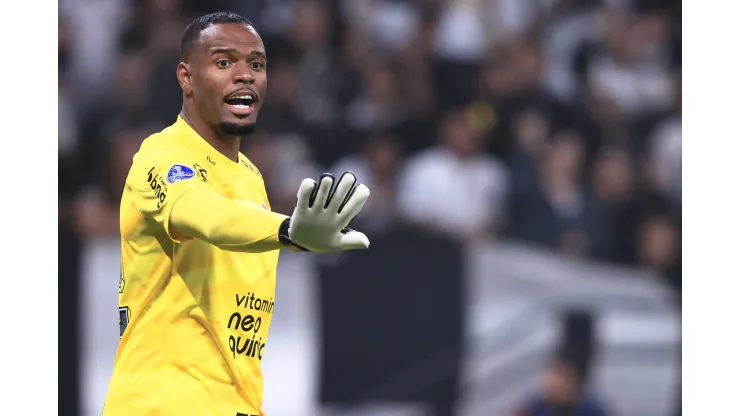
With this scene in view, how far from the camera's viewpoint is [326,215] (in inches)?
137

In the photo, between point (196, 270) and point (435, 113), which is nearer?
point (196, 270)

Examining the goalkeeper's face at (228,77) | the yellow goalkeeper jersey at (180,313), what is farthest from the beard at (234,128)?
the yellow goalkeeper jersey at (180,313)

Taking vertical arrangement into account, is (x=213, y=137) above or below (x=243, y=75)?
below

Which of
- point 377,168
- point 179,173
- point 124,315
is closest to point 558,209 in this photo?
point 377,168

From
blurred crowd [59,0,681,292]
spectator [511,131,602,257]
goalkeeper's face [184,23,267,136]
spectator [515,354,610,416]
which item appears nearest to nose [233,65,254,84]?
goalkeeper's face [184,23,267,136]

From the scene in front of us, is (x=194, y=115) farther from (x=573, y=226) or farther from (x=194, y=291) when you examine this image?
(x=573, y=226)

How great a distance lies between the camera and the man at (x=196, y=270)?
13.3ft

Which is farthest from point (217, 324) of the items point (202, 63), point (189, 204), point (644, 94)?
point (644, 94)

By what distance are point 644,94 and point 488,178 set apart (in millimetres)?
2169

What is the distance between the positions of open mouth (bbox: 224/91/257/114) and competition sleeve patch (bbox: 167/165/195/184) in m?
0.36

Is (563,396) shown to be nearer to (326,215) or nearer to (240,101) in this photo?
(240,101)

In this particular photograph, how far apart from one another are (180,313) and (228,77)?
878 millimetres

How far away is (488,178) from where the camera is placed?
10008mm

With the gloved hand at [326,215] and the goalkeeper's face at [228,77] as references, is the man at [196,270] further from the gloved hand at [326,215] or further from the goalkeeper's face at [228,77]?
the gloved hand at [326,215]
